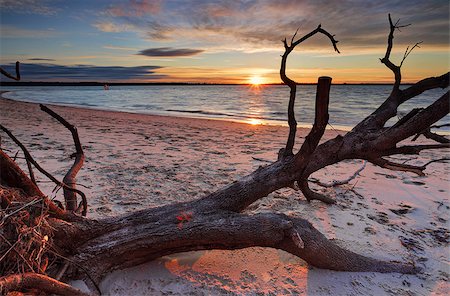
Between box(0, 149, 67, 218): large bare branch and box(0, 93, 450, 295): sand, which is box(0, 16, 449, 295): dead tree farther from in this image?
box(0, 93, 450, 295): sand

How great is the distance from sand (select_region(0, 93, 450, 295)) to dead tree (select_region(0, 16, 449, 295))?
20 centimetres

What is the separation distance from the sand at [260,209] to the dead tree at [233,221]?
205mm

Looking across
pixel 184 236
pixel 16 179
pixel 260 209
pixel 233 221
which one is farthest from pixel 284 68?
pixel 16 179

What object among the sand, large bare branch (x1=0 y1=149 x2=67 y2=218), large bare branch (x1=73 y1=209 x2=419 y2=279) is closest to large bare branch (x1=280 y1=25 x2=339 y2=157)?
large bare branch (x1=73 y1=209 x2=419 y2=279)

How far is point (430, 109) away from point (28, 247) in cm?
313

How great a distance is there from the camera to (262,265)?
292cm

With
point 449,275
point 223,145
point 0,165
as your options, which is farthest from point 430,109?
point 223,145

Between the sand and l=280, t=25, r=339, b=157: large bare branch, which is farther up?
l=280, t=25, r=339, b=157: large bare branch

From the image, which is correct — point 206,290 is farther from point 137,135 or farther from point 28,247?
point 137,135

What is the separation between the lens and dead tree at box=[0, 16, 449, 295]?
2377 millimetres

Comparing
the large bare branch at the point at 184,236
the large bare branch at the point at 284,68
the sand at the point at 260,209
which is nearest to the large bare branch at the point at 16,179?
the large bare branch at the point at 184,236

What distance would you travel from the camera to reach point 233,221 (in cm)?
264

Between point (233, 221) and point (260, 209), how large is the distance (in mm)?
1615

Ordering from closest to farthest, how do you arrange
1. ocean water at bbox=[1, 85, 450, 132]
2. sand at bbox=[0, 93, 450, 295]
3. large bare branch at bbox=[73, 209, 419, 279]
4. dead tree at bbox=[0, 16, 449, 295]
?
dead tree at bbox=[0, 16, 449, 295] → large bare branch at bbox=[73, 209, 419, 279] → sand at bbox=[0, 93, 450, 295] → ocean water at bbox=[1, 85, 450, 132]
